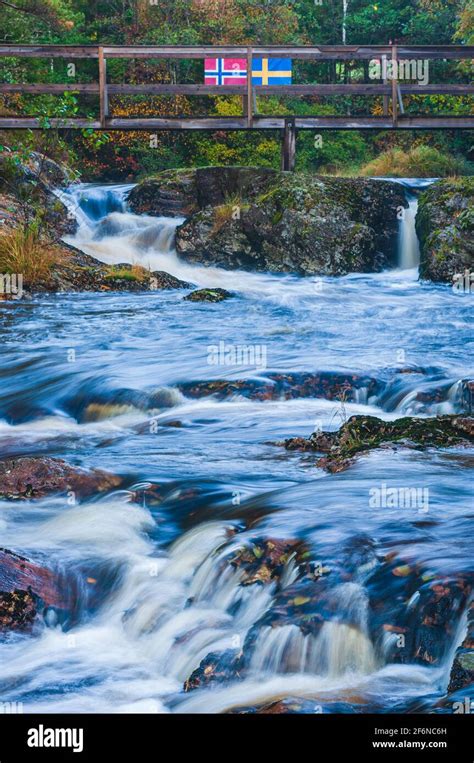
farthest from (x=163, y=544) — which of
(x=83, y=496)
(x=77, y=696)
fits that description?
(x=77, y=696)

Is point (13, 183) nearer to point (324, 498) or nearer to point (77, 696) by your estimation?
point (324, 498)

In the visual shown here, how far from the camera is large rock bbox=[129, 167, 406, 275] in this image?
19.3 m

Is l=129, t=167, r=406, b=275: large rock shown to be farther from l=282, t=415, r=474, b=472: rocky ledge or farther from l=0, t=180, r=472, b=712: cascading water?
l=282, t=415, r=474, b=472: rocky ledge

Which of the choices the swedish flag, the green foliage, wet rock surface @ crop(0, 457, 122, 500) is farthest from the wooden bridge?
wet rock surface @ crop(0, 457, 122, 500)

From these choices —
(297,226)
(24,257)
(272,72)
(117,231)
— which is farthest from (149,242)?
(272,72)

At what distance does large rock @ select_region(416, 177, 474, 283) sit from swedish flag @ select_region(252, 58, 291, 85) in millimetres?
5919

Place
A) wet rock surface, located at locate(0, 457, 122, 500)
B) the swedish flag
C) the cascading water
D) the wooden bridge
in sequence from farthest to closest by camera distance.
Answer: the swedish flag
the wooden bridge
wet rock surface, located at locate(0, 457, 122, 500)
the cascading water

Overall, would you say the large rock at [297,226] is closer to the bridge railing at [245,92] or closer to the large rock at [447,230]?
the large rock at [447,230]

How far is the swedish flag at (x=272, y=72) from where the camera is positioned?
2392 cm

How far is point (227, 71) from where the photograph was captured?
24625 mm

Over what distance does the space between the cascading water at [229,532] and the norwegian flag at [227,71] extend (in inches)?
470

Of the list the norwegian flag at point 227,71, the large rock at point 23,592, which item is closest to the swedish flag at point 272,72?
the norwegian flag at point 227,71

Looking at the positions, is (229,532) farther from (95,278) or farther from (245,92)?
(245,92)

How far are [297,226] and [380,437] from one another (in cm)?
1050
